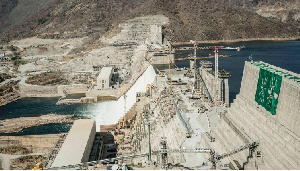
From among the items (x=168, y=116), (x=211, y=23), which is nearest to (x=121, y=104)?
(x=168, y=116)

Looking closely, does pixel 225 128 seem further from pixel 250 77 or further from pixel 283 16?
pixel 283 16

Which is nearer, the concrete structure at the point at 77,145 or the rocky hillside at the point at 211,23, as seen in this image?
the concrete structure at the point at 77,145

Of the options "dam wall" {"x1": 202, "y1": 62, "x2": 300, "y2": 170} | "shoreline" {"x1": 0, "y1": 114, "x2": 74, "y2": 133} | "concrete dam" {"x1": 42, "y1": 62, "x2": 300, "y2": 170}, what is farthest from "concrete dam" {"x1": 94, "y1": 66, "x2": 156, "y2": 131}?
"dam wall" {"x1": 202, "y1": 62, "x2": 300, "y2": 170}

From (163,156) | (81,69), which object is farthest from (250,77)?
(81,69)

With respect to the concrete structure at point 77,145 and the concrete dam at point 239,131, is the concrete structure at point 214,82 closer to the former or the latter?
the concrete dam at point 239,131

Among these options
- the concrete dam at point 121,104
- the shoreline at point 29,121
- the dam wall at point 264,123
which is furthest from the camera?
the concrete dam at point 121,104

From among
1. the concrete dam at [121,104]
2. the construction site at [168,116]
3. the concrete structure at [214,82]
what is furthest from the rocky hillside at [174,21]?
the concrete structure at [214,82]

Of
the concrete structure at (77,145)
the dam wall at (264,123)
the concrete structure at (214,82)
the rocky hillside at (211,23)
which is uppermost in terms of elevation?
the rocky hillside at (211,23)
